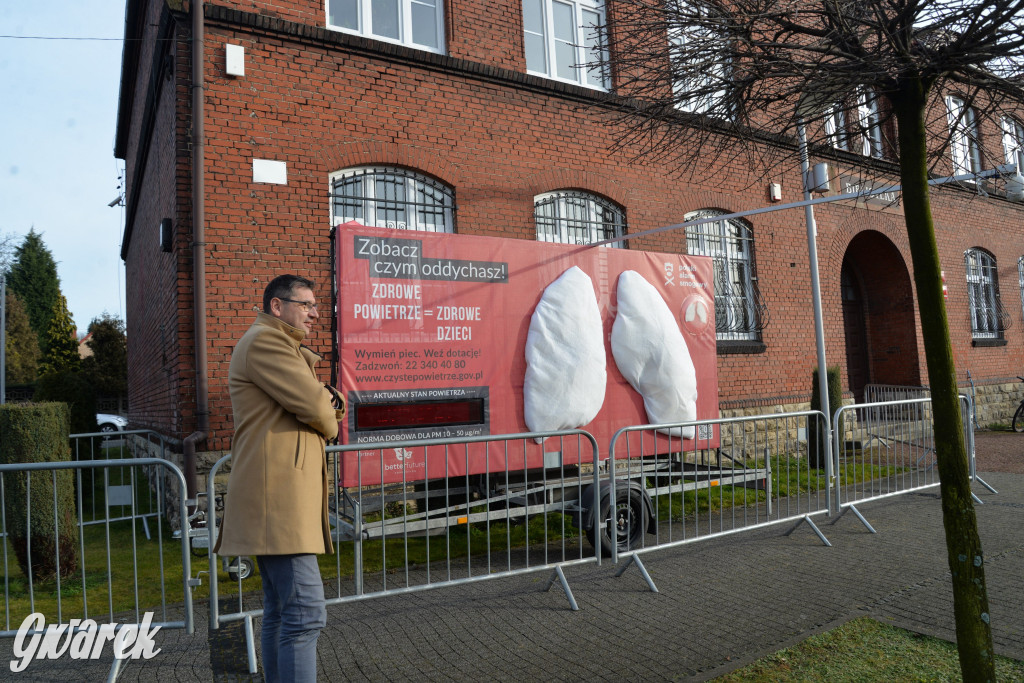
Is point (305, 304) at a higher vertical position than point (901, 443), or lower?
higher

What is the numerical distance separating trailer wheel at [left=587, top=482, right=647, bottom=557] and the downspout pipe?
4.30 metres

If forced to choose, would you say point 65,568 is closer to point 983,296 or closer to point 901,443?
point 901,443

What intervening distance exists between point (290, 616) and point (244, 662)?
152 centimetres

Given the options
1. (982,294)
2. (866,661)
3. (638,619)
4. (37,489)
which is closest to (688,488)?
(638,619)

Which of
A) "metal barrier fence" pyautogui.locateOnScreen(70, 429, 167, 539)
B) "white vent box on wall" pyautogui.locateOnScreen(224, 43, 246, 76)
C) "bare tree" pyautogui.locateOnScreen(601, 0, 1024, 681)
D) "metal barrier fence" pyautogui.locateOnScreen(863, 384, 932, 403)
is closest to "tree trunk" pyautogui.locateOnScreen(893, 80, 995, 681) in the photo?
"bare tree" pyautogui.locateOnScreen(601, 0, 1024, 681)

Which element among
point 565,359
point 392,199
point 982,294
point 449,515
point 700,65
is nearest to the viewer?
point 700,65

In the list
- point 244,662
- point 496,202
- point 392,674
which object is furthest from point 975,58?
point 496,202

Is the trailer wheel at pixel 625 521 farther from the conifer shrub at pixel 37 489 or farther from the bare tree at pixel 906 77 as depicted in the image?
the conifer shrub at pixel 37 489

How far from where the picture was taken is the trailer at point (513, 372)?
19.4 feet

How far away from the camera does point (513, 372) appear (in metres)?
6.90

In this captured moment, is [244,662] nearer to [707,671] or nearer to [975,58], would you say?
[707,671]

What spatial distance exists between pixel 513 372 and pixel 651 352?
1722mm

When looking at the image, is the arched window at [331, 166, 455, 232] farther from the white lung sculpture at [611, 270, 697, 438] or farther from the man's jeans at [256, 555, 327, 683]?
the man's jeans at [256, 555, 327, 683]

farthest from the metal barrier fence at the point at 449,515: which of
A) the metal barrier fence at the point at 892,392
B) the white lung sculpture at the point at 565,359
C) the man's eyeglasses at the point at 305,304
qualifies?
the metal barrier fence at the point at 892,392
